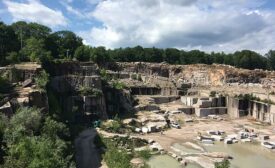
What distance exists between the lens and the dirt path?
3306cm

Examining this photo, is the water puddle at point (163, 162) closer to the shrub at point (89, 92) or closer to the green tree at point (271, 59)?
the shrub at point (89, 92)

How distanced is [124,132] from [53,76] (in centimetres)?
1453

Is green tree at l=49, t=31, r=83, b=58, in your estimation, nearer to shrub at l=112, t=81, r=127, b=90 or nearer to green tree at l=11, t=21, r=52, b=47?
green tree at l=11, t=21, r=52, b=47

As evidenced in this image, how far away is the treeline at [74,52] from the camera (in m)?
56.2

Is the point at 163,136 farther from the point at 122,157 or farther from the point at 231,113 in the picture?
the point at 231,113

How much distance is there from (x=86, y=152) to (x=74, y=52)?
44.9 metres

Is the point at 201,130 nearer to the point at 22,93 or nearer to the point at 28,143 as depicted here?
the point at 22,93

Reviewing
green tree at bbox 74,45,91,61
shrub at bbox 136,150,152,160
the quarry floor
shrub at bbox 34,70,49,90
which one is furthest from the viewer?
green tree at bbox 74,45,91,61

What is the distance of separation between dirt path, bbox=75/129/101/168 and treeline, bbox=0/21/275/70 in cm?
1463

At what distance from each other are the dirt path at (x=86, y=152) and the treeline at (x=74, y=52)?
14.6 m

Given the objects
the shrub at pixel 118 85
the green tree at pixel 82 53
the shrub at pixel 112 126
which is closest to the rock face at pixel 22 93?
the shrub at pixel 112 126

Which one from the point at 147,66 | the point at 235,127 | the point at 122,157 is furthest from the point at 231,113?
the point at 122,157

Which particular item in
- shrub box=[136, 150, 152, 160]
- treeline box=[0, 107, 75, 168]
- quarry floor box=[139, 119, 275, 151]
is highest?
treeline box=[0, 107, 75, 168]

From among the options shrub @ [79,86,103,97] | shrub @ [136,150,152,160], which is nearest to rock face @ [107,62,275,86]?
shrub @ [79,86,103,97]
